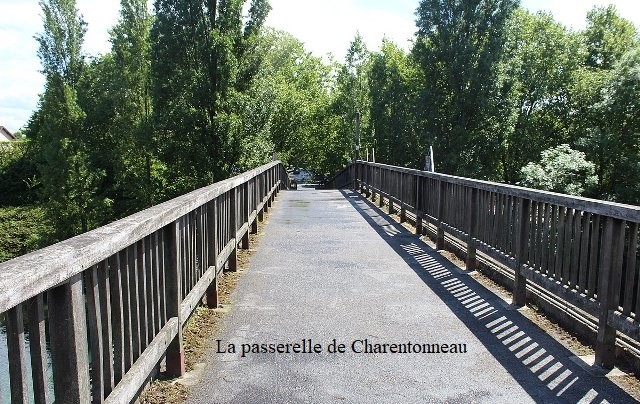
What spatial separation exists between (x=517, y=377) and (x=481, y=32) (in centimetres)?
2750

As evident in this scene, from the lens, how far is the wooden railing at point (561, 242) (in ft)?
11.3

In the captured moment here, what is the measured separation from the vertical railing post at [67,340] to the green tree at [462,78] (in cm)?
2588

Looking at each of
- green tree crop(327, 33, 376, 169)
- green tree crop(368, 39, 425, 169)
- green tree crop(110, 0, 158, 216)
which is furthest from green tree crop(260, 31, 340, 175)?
green tree crop(110, 0, 158, 216)

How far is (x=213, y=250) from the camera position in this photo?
4.77 meters

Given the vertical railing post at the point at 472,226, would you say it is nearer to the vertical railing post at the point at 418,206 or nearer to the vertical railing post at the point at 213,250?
the vertical railing post at the point at 418,206

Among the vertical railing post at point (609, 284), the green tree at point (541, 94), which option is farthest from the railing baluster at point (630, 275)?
the green tree at point (541, 94)

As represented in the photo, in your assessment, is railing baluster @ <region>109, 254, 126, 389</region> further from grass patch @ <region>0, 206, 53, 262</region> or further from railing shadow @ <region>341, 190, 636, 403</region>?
grass patch @ <region>0, 206, 53, 262</region>

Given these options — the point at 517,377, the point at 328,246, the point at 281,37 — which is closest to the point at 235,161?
the point at 328,246

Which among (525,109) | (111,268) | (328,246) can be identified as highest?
(525,109)

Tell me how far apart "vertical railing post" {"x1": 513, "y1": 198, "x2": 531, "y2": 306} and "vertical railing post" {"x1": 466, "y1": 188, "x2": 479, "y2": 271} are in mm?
1220

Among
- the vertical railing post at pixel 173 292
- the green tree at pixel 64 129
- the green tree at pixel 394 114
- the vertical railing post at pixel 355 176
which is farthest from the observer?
the green tree at pixel 394 114

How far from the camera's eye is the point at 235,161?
20547 mm

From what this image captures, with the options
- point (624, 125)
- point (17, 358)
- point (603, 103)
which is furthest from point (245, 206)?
point (624, 125)

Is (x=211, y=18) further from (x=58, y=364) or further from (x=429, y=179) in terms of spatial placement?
(x=58, y=364)
